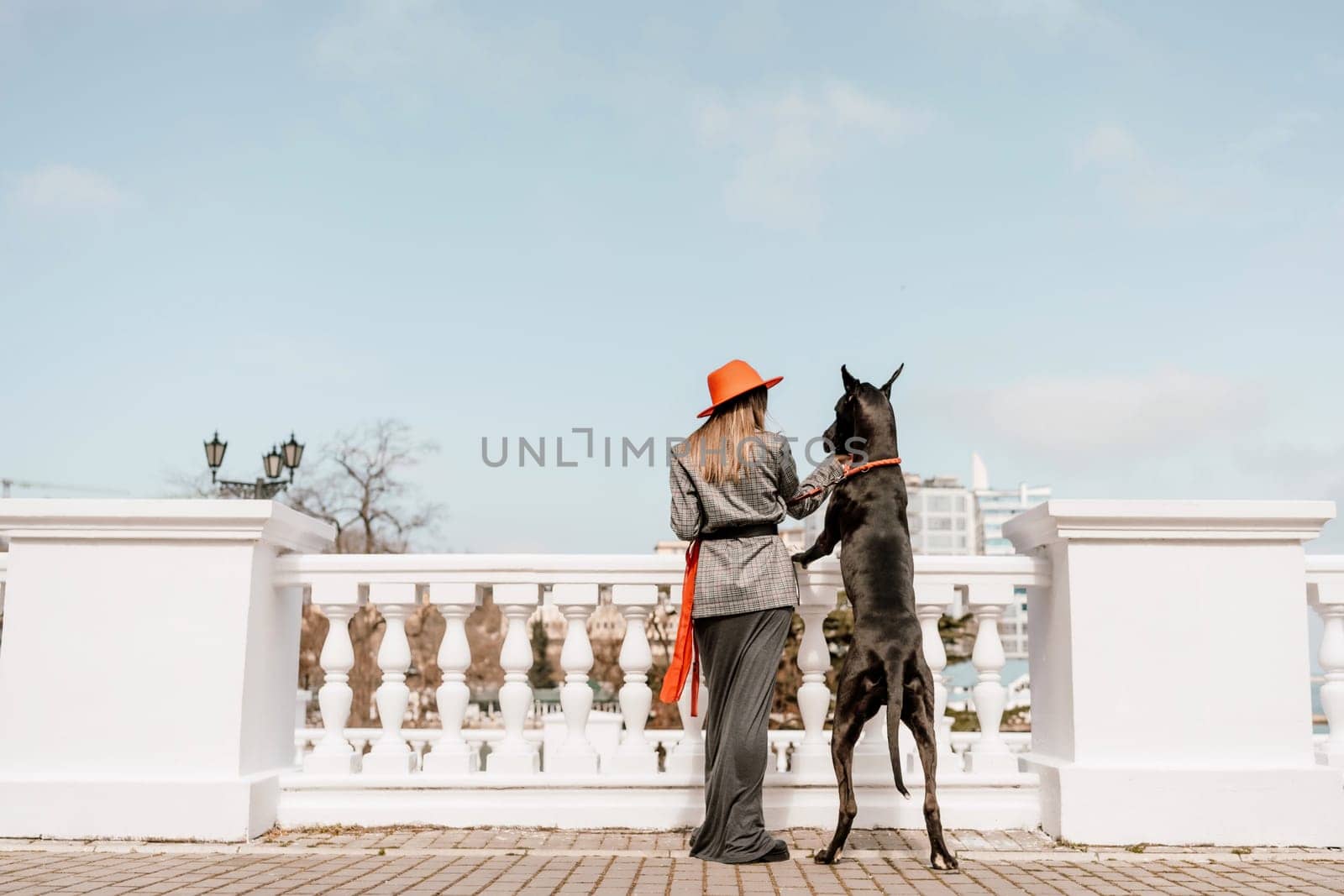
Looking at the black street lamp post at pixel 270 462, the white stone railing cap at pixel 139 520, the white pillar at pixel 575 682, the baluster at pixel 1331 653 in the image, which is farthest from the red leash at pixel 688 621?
the black street lamp post at pixel 270 462

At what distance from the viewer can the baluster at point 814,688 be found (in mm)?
5262

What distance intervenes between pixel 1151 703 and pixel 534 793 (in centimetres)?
297

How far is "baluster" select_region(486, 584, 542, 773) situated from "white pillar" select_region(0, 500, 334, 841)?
1137 millimetres

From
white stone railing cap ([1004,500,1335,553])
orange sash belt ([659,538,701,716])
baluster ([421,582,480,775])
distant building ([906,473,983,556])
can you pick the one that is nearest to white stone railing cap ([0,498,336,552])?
baluster ([421,582,480,775])

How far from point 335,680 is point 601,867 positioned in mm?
1816

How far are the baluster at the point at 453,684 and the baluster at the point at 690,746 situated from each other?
3.36 feet

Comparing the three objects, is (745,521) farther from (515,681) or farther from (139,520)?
(139,520)

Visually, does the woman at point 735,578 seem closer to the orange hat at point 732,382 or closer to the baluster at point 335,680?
the orange hat at point 732,382

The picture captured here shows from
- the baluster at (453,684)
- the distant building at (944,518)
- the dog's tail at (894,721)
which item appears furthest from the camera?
the distant building at (944,518)

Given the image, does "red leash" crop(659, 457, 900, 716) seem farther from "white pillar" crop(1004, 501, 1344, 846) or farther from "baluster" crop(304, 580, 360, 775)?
"baluster" crop(304, 580, 360, 775)

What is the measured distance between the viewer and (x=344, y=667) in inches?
216

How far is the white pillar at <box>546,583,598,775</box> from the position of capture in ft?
17.6

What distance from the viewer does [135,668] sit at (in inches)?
204

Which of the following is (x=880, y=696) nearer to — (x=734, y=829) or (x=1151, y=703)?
(x=734, y=829)
